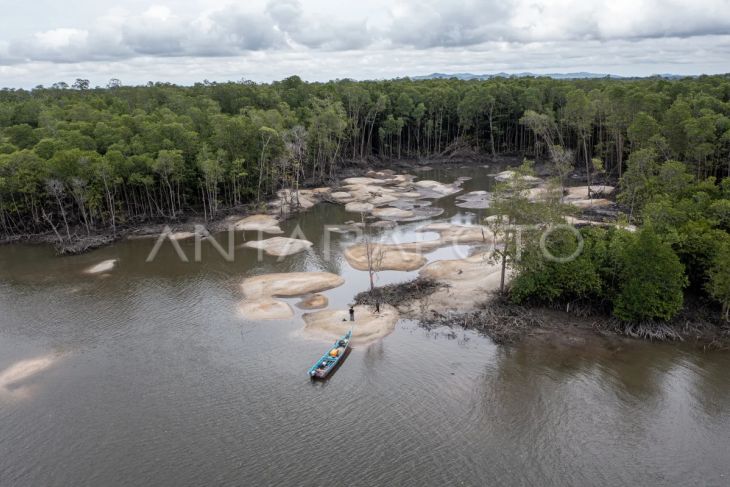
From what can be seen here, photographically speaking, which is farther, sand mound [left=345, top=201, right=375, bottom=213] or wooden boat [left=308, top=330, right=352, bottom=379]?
sand mound [left=345, top=201, right=375, bottom=213]

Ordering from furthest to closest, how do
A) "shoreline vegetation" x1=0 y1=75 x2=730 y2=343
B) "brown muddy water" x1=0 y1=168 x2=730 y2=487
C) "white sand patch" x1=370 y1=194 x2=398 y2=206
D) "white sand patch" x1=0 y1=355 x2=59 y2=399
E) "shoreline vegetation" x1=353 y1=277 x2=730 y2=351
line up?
"white sand patch" x1=370 y1=194 x2=398 y2=206
"shoreline vegetation" x1=0 y1=75 x2=730 y2=343
"shoreline vegetation" x1=353 y1=277 x2=730 y2=351
"white sand patch" x1=0 y1=355 x2=59 y2=399
"brown muddy water" x1=0 y1=168 x2=730 y2=487

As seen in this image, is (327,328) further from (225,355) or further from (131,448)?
(131,448)

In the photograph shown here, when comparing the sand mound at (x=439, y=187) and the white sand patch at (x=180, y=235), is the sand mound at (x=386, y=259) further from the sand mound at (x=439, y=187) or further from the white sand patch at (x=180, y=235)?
the sand mound at (x=439, y=187)

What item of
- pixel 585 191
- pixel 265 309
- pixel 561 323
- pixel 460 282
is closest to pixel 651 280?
pixel 561 323

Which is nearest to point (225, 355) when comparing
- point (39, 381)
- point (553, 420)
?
point (39, 381)

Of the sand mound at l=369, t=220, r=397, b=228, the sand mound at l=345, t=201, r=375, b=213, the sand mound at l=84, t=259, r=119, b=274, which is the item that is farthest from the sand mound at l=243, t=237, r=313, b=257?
the sand mound at l=345, t=201, r=375, b=213

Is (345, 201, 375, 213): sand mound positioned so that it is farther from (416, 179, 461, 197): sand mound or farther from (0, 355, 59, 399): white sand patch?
(0, 355, 59, 399): white sand patch
